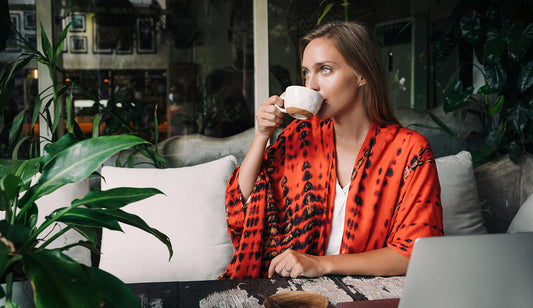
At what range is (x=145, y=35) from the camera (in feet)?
8.07

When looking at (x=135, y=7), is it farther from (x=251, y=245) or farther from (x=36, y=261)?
(x=36, y=261)

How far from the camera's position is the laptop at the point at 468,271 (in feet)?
2.27

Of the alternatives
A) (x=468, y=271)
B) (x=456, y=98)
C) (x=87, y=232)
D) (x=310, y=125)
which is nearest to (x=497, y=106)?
(x=456, y=98)

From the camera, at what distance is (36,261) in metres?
0.57

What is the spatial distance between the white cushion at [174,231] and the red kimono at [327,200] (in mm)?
328

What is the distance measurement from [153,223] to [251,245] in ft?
1.75

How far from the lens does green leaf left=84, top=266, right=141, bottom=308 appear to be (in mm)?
638

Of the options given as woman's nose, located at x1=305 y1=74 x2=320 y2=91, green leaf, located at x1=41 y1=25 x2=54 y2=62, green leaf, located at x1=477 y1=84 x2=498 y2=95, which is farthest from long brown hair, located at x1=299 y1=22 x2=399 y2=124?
green leaf, located at x1=41 y1=25 x2=54 y2=62

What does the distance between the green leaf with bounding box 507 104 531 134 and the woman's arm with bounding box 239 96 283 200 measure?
4.78 feet

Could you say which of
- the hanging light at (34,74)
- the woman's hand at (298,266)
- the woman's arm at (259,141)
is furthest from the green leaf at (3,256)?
the hanging light at (34,74)

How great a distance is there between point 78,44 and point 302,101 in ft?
5.14

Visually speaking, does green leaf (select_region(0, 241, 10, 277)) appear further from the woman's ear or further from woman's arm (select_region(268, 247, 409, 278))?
the woman's ear

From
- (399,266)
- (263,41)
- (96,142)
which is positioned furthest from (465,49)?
(96,142)

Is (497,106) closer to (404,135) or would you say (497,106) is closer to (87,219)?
(404,135)
